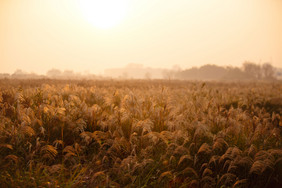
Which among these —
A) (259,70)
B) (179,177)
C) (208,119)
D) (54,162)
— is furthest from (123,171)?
(259,70)

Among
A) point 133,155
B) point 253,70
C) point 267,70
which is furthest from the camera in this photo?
point 253,70

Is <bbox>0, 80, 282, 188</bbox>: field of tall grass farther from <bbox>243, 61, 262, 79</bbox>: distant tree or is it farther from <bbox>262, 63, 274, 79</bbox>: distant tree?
<bbox>243, 61, 262, 79</bbox>: distant tree

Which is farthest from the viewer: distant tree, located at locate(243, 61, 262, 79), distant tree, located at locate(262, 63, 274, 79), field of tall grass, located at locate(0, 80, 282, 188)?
distant tree, located at locate(243, 61, 262, 79)

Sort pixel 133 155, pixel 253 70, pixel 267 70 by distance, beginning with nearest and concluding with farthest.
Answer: pixel 133 155, pixel 267 70, pixel 253 70

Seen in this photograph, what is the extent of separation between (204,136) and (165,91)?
3.38 m

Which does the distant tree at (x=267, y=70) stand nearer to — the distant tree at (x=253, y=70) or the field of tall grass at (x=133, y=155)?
the distant tree at (x=253, y=70)

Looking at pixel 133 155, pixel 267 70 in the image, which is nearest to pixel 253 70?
pixel 267 70

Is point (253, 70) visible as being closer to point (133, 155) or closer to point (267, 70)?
point (267, 70)

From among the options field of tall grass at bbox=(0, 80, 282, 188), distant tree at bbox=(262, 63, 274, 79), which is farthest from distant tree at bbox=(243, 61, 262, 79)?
field of tall grass at bbox=(0, 80, 282, 188)

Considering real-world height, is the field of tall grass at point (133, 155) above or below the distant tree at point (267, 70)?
below

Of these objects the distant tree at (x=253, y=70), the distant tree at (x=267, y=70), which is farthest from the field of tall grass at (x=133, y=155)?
the distant tree at (x=253, y=70)

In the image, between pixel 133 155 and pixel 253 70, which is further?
pixel 253 70

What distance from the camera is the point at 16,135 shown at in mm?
3297

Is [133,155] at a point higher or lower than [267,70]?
lower
